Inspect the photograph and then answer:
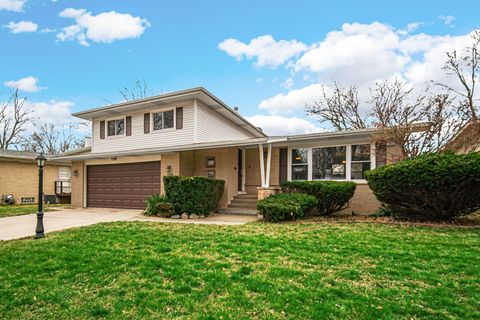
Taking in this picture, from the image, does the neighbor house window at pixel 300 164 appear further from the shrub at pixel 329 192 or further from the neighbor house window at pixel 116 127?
the neighbor house window at pixel 116 127

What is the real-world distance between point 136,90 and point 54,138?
15507 millimetres

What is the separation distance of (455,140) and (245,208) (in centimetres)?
879

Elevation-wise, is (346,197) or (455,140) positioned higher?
(455,140)

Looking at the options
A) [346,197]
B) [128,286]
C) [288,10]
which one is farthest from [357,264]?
[288,10]

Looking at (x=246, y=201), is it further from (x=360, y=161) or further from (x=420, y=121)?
(x=420, y=121)

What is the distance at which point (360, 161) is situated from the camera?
433 inches

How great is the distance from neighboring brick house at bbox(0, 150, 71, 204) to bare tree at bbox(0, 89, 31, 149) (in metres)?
11.2

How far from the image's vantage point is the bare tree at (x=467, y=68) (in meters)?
12.0

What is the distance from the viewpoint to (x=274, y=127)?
29172 millimetres

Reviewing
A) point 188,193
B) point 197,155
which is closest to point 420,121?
point 197,155

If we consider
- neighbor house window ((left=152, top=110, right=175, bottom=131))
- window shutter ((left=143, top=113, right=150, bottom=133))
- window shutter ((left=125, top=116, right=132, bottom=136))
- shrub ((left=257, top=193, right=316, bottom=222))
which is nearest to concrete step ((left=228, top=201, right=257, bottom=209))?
shrub ((left=257, top=193, right=316, bottom=222))

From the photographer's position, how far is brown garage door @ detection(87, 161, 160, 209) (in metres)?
13.1

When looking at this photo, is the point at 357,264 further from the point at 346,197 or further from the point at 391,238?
the point at 346,197

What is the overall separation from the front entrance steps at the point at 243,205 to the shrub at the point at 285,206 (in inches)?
79.9
